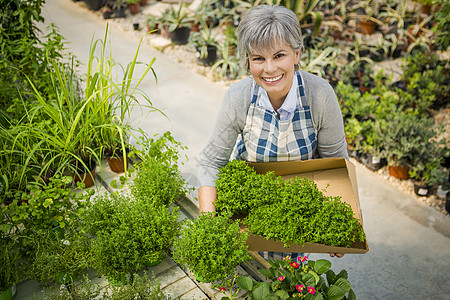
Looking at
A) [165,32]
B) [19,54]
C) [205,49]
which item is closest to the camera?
[19,54]

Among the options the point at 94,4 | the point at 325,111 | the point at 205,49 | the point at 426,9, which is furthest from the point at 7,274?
the point at 426,9

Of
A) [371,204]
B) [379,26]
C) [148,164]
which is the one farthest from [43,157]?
[379,26]

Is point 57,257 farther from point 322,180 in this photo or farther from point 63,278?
point 322,180

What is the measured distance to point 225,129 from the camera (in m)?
1.69

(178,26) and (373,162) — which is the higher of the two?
(178,26)

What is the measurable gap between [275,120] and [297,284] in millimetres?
678

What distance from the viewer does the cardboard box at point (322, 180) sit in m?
1.41

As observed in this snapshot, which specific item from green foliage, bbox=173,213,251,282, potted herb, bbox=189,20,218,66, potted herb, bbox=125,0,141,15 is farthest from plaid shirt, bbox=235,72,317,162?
potted herb, bbox=125,0,141,15

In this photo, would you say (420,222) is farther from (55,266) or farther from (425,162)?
(55,266)

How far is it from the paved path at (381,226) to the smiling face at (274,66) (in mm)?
1160

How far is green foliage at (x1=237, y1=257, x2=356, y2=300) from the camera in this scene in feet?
4.34

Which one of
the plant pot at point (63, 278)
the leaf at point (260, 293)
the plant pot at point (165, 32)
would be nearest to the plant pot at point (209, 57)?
the plant pot at point (165, 32)

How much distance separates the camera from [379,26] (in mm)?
6004

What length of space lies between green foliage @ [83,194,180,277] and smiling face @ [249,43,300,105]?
681 mm
